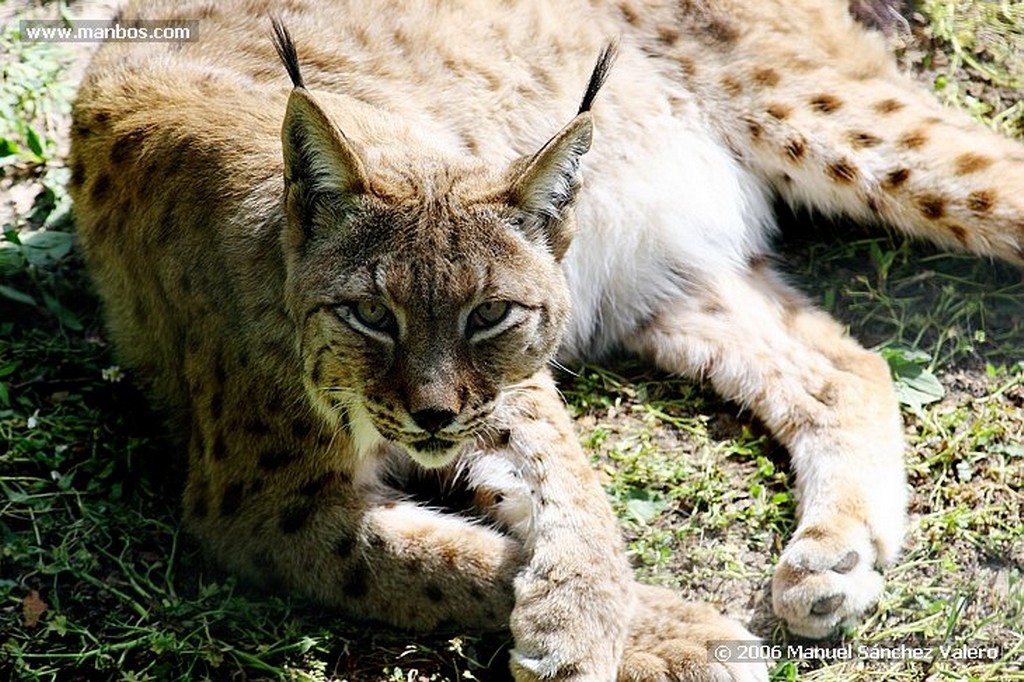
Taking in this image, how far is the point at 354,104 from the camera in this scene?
174 inches

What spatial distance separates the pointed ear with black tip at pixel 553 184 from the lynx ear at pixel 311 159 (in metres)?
0.42

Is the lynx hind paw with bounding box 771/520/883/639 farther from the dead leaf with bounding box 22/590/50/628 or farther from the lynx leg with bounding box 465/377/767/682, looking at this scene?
the dead leaf with bounding box 22/590/50/628

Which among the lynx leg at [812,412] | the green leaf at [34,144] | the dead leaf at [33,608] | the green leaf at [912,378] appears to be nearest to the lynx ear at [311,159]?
the dead leaf at [33,608]

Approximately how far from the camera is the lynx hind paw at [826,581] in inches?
158

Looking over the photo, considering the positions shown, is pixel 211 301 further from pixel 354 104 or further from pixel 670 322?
pixel 670 322

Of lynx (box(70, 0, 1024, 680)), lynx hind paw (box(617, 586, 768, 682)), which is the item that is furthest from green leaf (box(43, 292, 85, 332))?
lynx hind paw (box(617, 586, 768, 682))

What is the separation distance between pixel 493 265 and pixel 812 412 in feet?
4.96

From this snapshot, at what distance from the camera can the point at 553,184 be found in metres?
3.74

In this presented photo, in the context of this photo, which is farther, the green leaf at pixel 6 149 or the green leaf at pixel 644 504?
the green leaf at pixel 6 149

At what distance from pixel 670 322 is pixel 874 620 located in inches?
55.6

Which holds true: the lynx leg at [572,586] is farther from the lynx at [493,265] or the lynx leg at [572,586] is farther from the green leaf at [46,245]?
the green leaf at [46,245]

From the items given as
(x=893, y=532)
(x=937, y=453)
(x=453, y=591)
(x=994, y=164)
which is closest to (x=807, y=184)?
(x=994, y=164)

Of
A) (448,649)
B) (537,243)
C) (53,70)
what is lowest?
(448,649)

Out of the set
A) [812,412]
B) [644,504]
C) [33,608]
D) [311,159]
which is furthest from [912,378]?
[33,608]
